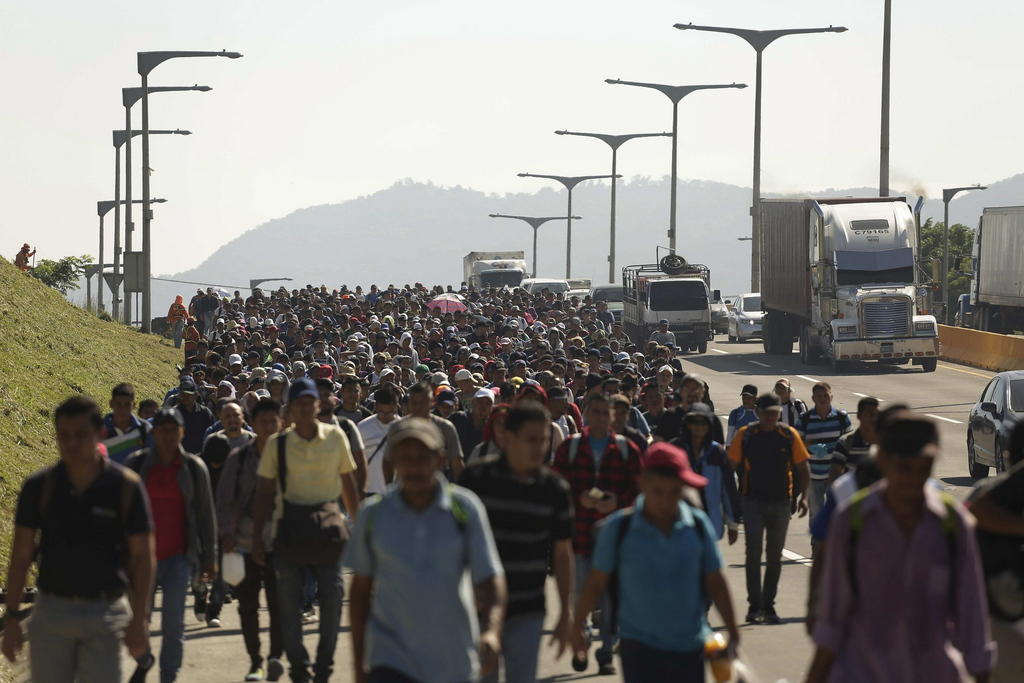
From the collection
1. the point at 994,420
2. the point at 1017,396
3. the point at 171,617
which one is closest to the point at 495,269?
the point at 1017,396

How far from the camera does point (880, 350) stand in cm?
3881

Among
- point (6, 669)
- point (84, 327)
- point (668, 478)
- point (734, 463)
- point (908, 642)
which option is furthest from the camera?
point (84, 327)

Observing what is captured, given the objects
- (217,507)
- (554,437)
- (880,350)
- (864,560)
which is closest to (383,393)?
(554,437)

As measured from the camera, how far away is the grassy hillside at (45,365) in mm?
18922

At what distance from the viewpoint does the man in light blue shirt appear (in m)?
5.97

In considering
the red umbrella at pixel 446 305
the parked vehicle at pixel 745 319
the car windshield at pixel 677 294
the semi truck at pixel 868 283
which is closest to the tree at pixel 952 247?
the parked vehicle at pixel 745 319

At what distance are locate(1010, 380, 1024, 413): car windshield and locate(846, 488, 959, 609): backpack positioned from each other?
14.8m

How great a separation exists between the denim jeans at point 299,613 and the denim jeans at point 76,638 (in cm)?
233

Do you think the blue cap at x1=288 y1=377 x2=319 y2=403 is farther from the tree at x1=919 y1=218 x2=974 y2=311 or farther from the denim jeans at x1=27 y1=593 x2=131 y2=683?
the tree at x1=919 y1=218 x2=974 y2=311

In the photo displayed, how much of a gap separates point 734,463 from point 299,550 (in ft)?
12.2

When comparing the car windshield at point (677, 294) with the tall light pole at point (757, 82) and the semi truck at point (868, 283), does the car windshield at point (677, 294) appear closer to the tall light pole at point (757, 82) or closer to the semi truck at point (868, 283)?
the tall light pole at point (757, 82)

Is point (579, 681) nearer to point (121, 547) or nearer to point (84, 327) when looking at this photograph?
point (121, 547)

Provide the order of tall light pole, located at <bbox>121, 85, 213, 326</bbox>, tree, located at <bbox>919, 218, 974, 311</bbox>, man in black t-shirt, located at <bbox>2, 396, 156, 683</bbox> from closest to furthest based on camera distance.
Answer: man in black t-shirt, located at <bbox>2, 396, 156, 683</bbox>
tall light pole, located at <bbox>121, 85, 213, 326</bbox>
tree, located at <bbox>919, 218, 974, 311</bbox>

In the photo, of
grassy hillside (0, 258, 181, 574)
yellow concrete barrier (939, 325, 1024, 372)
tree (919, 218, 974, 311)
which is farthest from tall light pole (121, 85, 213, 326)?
tree (919, 218, 974, 311)
